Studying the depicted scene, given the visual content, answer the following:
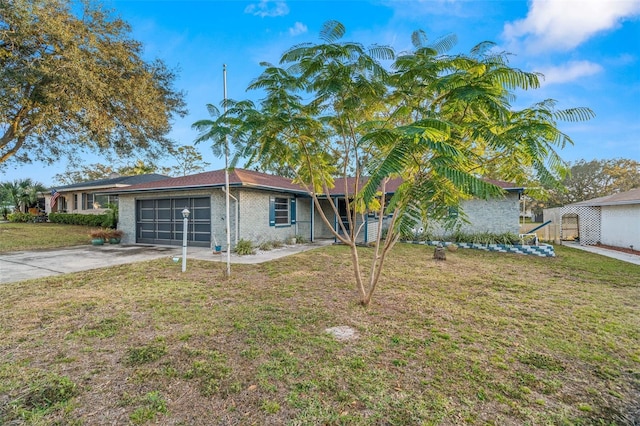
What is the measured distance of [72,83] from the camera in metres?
9.59

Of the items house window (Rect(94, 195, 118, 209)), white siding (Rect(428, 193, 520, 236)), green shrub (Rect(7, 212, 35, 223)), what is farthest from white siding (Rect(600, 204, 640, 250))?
green shrub (Rect(7, 212, 35, 223))

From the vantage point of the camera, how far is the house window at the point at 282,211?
12688 mm

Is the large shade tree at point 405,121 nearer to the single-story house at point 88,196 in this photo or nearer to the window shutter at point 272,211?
the window shutter at point 272,211

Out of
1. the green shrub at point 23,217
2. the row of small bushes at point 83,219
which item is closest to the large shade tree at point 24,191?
the green shrub at point 23,217

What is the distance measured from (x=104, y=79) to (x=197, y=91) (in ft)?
14.4

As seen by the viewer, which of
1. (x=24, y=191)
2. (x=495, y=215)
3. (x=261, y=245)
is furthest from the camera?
(x=24, y=191)

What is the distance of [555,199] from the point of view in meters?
32.2

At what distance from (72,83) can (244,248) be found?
782 cm

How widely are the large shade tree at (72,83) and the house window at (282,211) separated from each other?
6.29 m

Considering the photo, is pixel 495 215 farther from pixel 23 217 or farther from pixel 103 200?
pixel 23 217

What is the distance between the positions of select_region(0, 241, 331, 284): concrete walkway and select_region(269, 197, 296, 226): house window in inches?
60.7

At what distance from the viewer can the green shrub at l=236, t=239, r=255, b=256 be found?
10270 millimetres

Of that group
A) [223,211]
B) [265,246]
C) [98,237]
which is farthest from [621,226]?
[98,237]

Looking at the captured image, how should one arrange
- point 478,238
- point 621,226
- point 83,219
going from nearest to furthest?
point 478,238 < point 621,226 < point 83,219
